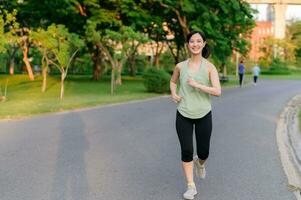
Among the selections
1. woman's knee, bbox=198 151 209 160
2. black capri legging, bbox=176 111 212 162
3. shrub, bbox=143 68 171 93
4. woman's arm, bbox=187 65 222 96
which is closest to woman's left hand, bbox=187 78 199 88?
woman's arm, bbox=187 65 222 96

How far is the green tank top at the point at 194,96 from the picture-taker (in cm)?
539

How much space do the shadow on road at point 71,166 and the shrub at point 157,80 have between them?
1302 centimetres

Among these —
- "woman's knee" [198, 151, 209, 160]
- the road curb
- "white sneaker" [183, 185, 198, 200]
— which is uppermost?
"woman's knee" [198, 151, 209, 160]

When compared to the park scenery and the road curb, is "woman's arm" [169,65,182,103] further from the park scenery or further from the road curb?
the road curb

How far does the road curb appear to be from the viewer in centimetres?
665

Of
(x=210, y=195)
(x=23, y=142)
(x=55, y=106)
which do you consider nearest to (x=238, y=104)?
(x=55, y=106)

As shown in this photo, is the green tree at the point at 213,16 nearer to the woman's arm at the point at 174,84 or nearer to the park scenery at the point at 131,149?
the park scenery at the point at 131,149

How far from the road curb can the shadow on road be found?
8.26ft

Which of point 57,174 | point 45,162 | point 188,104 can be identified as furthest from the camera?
point 45,162

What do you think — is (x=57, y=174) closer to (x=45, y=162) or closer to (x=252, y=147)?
(x=45, y=162)

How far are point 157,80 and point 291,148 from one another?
15.9m

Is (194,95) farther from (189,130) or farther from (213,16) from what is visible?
(213,16)

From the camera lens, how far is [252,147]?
30.6 ft

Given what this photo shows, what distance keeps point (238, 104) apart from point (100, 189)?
1336 centimetres
